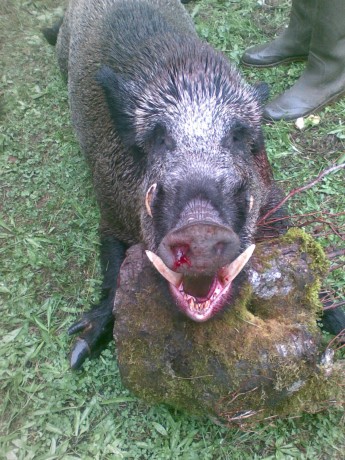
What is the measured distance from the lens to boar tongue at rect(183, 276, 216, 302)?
94.0 inches

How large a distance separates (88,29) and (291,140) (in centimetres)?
186

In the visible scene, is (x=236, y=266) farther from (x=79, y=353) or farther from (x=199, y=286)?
(x=79, y=353)

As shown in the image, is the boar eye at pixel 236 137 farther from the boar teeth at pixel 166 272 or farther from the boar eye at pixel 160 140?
the boar teeth at pixel 166 272

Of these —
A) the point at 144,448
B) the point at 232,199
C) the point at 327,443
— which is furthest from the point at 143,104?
the point at 327,443

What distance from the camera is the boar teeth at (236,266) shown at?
245 centimetres

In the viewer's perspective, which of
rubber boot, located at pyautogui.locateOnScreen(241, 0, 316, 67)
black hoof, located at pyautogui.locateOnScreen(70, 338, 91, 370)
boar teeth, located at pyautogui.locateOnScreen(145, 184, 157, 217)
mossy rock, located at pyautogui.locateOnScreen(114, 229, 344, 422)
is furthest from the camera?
rubber boot, located at pyautogui.locateOnScreen(241, 0, 316, 67)

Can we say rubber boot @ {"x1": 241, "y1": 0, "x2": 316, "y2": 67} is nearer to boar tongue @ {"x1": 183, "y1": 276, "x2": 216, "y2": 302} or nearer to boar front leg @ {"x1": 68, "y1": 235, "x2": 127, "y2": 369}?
boar front leg @ {"x1": 68, "y1": 235, "x2": 127, "y2": 369}

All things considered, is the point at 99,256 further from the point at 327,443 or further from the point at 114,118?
the point at 327,443

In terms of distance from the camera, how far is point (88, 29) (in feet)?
14.5

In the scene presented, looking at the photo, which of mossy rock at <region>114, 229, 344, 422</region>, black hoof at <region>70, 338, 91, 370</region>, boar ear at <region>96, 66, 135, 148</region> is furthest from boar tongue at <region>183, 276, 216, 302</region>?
black hoof at <region>70, 338, 91, 370</region>

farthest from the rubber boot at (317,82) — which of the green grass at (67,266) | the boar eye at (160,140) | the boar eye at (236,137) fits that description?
the boar eye at (160,140)

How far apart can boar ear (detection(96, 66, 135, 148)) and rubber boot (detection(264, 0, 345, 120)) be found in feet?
6.02

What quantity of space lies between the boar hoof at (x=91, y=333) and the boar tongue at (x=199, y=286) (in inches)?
53.5

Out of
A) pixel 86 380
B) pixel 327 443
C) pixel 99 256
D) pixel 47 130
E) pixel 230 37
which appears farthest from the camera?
pixel 230 37
